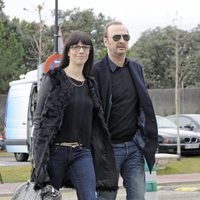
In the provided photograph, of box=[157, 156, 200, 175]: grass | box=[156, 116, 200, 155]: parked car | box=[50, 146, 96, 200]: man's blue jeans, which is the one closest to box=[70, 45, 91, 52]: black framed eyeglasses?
box=[50, 146, 96, 200]: man's blue jeans

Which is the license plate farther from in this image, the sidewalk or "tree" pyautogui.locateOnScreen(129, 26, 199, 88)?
"tree" pyautogui.locateOnScreen(129, 26, 199, 88)

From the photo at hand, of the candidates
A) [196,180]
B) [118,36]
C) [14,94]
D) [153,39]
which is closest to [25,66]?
[153,39]

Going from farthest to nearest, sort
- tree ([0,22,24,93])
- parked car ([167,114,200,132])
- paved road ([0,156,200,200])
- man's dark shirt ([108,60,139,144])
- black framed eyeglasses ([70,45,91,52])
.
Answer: tree ([0,22,24,93])
parked car ([167,114,200,132])
paved road ([0,156,200,200])
man's dark shirt ([108,60,139,144])
black framed eyeglasses ([70,45,91,52])

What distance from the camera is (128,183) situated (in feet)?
15.9

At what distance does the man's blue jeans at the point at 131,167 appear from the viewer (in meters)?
4.83

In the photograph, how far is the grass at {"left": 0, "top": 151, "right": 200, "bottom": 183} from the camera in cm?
1319

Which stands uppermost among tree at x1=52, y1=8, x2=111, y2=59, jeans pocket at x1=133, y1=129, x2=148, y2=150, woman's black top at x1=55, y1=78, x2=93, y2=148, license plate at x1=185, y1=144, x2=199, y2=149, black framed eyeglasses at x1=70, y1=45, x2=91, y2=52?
tree at x1=52, y1=8, x2=111, y2=59

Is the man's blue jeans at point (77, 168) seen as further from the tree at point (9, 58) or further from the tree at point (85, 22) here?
the tree at point (85, 22)

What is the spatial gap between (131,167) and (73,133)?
27.9 inches

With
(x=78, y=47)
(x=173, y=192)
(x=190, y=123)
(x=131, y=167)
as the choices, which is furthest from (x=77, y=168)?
(x=190, y=123)

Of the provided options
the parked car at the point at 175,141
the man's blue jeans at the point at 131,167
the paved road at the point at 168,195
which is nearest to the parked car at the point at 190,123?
the parked car at the point at 175,141

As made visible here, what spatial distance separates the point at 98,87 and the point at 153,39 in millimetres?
48060

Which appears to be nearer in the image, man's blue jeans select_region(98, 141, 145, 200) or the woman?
the woman

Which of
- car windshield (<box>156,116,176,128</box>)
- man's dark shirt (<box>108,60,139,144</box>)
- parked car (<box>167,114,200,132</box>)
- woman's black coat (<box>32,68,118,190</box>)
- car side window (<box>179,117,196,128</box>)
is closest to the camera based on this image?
woman's black coat (<box>32,68,118,190</box>)
